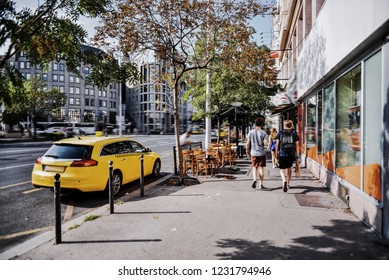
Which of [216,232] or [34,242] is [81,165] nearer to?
[34,242]

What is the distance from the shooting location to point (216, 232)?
475cm

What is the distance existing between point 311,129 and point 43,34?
396 inches

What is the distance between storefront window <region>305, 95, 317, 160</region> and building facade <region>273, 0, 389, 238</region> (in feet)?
1.81

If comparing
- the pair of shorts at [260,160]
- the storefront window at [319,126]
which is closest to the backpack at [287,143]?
the pair of shorts at [260,160]

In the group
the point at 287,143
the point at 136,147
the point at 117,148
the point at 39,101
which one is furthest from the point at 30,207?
the point at 39,101

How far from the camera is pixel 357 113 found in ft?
19.6

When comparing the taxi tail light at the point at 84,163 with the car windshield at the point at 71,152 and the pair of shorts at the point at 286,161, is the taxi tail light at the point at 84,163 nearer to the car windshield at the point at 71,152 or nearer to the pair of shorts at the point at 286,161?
the car windshield at the point at 71,152

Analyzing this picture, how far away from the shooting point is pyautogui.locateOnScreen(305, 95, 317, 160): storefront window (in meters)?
11.0

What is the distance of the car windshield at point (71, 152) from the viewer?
7117 mm

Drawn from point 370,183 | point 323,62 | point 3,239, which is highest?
point 323,62

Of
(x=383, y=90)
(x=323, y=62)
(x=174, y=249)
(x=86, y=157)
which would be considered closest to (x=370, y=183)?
(x=383, y=90)

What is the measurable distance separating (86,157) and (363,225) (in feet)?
18.6
